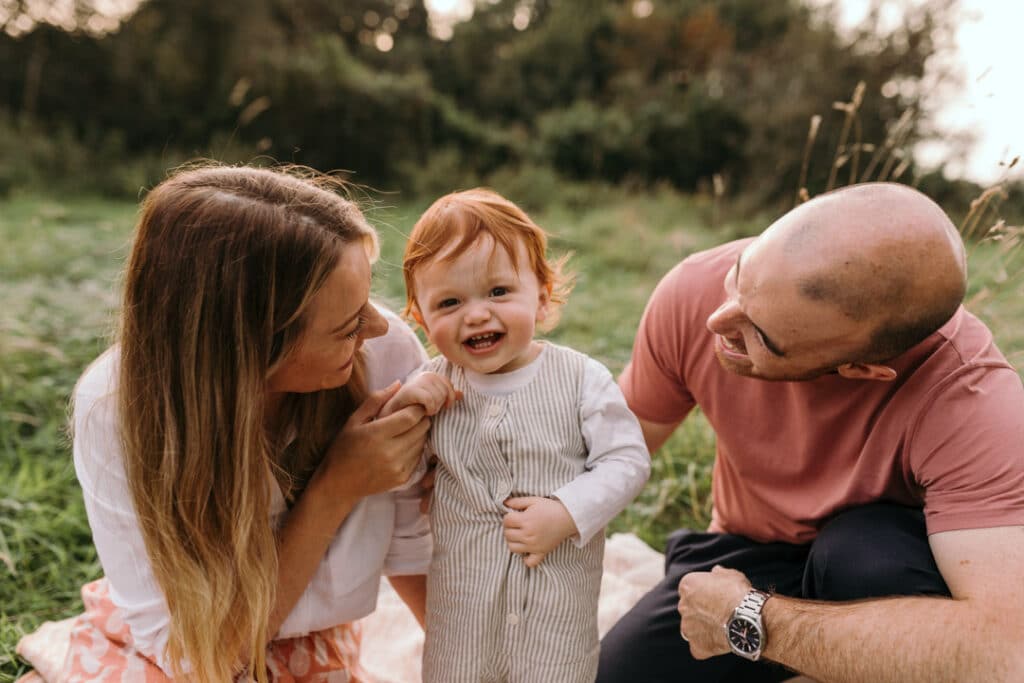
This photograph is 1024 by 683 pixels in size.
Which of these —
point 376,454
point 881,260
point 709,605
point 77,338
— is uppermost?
point 881,260

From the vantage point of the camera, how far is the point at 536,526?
1669 mm

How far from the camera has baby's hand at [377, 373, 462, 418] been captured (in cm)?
177

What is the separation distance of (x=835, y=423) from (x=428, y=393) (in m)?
0.99

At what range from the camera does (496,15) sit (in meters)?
13.7

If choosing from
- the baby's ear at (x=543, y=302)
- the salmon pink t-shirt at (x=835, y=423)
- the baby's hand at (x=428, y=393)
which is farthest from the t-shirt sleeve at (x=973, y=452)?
the baby's hand at (x=428, y=393)

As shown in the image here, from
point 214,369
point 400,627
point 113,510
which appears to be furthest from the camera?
point 400,627

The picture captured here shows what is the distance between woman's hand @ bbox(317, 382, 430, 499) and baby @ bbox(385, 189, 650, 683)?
50 millimetres

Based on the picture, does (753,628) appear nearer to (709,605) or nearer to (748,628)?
(748,628)

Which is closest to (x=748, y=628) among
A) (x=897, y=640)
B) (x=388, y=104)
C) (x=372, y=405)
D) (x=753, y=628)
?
(x=753, y=628)

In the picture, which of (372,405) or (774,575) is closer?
(372,405)

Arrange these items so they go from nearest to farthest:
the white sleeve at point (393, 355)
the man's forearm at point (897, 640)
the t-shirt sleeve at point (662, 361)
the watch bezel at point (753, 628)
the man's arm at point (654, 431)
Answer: the man's forearm at point (897, 640) → the watch bezel at point (753, 628) → the white sleeve at point (393, 355) → the t-shirt sleeve at point (662, 361) → the man's arm at point (654, 431)

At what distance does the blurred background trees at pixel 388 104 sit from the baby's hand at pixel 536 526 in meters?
7.37

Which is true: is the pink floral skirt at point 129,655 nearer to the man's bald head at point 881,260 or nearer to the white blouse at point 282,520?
the white blouse at point 282,520

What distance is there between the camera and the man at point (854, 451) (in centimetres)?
165
